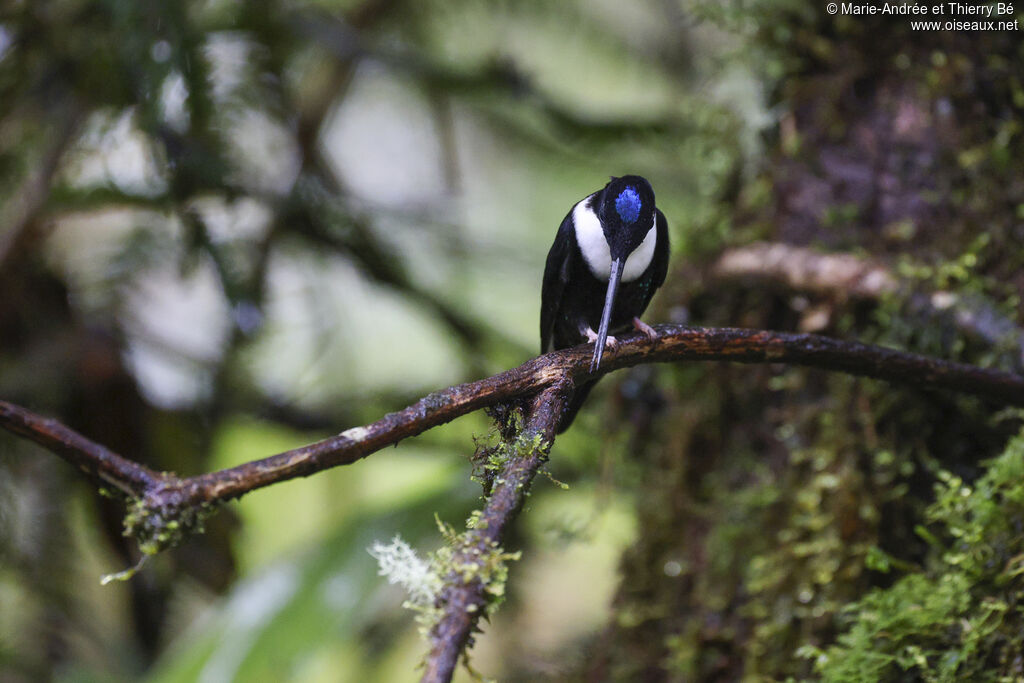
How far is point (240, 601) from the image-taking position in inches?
94.8

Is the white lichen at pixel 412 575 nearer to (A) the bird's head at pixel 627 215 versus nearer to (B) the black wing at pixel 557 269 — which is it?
(A) the bird's head at pixel 627 215

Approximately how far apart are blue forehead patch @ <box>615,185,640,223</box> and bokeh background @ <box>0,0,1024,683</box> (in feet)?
1.71

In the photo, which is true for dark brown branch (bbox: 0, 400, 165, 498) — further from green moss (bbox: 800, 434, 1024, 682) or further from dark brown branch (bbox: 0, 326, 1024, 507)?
green moss (bbox: 800, 434, 1024, 682)

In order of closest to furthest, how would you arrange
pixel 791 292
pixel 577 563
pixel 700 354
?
pixel 700 354 → pixel 791 292 → pixel 577 563

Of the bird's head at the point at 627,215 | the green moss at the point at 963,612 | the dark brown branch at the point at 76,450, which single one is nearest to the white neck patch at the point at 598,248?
the bird's head at the point at 627,215

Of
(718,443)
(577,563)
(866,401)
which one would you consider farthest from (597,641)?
(577,563)

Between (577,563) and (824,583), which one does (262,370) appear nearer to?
(824,583)

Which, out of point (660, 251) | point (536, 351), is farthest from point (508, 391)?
point (536, 351)

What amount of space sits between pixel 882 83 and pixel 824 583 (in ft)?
4.49

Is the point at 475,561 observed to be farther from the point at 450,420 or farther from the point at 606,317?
the point at 606,317

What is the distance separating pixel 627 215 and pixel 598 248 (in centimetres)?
18

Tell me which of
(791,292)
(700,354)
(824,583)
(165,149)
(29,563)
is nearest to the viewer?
(700,354)

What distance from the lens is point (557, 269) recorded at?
175 cm

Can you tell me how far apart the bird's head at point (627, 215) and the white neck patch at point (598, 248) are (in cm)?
12
